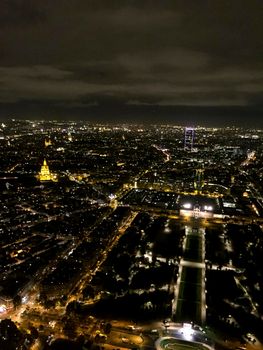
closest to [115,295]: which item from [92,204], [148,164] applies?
[92,204]

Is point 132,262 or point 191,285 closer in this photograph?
point 191,285

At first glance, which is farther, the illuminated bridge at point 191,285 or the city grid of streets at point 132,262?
the illuminated bridge at point 191,285

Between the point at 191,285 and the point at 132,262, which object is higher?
the point at 132,262

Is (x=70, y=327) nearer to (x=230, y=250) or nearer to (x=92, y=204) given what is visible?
(x=230, y=250)

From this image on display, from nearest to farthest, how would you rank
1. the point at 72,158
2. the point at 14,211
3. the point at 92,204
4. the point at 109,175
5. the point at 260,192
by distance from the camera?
the point at 14,211 → the point at 92,204 → the point at 260,192 → the point at 109,175 → the point at 72,158

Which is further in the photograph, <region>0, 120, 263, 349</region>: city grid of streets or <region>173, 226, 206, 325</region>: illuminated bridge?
<region>173, 226, 206, 325</region>: illuminated bridge

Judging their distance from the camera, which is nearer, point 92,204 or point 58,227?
point 58,227

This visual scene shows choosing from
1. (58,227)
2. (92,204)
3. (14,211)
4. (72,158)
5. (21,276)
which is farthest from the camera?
(72,158)
